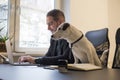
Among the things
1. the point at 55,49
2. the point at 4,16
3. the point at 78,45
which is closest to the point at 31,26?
the point at 4,16

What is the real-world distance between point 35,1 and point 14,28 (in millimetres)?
562

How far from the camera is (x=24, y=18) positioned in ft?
11.5

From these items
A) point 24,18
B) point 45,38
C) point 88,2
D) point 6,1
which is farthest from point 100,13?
point 6,1

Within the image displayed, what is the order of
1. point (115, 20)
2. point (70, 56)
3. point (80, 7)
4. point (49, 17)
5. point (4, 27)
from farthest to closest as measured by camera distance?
1. point (115, 20)
2. point (80, 7)
3. point (4, 27)
4. point (49, 17)
5. point (70, 56)

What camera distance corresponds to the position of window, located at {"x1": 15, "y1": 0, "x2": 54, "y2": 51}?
3.46m

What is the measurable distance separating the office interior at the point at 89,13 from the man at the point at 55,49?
89cm

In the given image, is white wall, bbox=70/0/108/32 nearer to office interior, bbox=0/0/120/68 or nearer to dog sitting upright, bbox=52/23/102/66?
office interior, bbox=0/0/120/68

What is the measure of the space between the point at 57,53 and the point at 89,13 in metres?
1.24

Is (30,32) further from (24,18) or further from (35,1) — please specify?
(35,1)

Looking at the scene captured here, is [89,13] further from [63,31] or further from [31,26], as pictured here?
[63,31]

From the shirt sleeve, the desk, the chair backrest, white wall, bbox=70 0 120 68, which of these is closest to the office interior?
white wall, bbox=70 0 120 68

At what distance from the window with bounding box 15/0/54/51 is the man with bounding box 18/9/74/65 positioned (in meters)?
0.78

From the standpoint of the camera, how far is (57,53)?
2.74 metres

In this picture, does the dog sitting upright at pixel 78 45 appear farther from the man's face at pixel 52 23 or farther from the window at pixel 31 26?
the window at pixel 31 26
